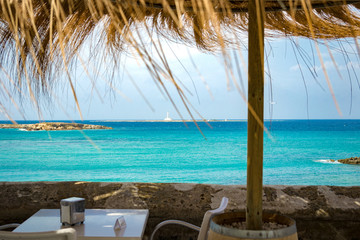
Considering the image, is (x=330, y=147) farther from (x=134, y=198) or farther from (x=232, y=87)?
(x=232, y=87)

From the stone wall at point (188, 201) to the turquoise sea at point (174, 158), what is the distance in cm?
1592

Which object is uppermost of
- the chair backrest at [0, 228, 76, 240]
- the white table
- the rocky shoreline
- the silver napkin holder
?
the chair backrest at [0, 228, 76, 240]

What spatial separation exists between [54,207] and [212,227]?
5.24 ft

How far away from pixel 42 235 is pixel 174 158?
23.8 m

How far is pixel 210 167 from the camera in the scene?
75.2 feet

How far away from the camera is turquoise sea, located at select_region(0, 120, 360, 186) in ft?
68.3

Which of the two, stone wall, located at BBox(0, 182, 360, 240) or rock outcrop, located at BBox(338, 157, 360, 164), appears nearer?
stone wall, located at BBox(0, 182, 360, 240)

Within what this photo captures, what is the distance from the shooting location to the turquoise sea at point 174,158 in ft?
68.3

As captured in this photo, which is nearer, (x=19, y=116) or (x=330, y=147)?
(x=19, y=116)

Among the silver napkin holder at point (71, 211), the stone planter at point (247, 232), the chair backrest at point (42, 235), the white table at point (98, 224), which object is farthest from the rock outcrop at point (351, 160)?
the chair backrest at point (42, 235)

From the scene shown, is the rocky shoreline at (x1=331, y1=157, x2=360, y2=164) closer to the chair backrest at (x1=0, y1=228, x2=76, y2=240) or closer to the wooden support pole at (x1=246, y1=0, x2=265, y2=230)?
the wooden support pole at (x1=246, y1=0, x2=265, y2=230)

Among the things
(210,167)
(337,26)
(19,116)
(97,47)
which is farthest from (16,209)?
(210,167)

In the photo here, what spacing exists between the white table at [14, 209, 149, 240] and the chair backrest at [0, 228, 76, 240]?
1.67 ft

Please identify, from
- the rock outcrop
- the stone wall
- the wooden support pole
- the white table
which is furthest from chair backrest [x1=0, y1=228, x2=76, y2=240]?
the rock outcrop
